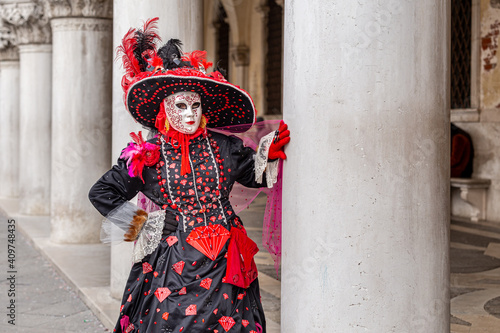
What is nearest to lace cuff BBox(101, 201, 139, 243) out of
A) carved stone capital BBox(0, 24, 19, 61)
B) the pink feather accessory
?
the pink feather accessory

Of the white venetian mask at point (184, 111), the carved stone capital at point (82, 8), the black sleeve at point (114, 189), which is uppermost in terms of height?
the carved stone capital at point (82, 8)

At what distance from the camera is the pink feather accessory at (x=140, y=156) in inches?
126

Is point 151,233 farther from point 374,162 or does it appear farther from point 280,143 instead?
point 374,162

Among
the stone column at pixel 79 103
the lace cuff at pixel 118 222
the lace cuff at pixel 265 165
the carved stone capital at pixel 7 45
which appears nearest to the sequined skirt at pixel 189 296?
the lace cuff at pixel 118 222

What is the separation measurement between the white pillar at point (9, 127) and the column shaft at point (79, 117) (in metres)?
5.97

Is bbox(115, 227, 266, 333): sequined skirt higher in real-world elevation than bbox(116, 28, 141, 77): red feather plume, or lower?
lower

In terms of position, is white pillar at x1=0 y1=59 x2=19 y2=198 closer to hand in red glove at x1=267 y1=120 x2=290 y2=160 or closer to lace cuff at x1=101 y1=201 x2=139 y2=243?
lace cuff at x1=101 y1=201 x2=139 y2=243

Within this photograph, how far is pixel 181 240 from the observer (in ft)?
10.5

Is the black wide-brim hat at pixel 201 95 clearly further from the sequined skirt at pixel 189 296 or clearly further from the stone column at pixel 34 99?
the stone column at pixel 34 99

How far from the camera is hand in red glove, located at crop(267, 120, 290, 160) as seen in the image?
2.86m

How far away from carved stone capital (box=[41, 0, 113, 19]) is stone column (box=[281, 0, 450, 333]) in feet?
18.9

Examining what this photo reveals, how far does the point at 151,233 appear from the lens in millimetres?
3266

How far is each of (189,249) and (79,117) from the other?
530 cm

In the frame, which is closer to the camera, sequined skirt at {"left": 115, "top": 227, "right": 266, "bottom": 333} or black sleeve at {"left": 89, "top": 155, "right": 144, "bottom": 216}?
sequined skirt at {"left": 115, "top": 227, "right": 266, "bottom": 333}
